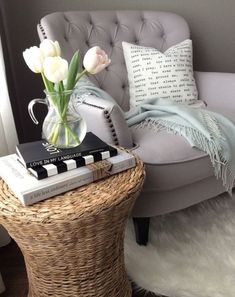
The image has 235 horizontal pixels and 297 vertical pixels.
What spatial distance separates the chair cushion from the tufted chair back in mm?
492

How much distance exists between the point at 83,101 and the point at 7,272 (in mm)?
697

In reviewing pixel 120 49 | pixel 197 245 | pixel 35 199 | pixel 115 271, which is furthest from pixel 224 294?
pixel 120 49

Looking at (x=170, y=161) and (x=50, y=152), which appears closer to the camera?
(x=50, y=152)

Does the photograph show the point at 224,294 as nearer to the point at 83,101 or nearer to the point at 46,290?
the point at 46,290

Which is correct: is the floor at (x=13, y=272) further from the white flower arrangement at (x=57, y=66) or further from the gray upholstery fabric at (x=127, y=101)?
the white flower arrangement at (x=57, y=66)

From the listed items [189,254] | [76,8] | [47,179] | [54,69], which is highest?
[76,8]

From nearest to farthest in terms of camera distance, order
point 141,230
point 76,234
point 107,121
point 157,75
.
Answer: point 76,234 → point 107,121 → point 141,230 → point 157,75

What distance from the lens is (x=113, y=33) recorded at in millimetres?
1614

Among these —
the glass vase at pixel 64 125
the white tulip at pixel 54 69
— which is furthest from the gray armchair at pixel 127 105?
the white tulip at pixel 54 69

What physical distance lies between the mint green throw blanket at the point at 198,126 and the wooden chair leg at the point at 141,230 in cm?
32

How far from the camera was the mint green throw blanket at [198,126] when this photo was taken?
1.15 m

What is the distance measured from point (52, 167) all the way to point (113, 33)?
100 cm

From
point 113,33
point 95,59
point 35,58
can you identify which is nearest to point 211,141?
point 95,59

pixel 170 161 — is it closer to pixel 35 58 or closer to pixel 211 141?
pixel 211 141
